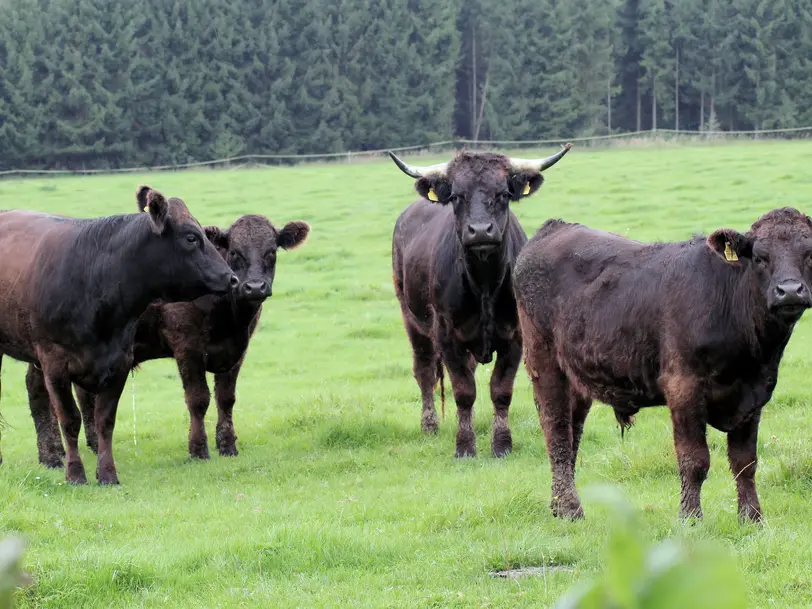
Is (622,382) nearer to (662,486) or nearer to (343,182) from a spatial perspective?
(662,486)

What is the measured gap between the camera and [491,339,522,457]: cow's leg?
8875 millimetres

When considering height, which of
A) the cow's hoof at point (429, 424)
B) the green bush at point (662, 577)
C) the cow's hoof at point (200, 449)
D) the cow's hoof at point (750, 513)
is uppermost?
the green bush at point (662, 577)

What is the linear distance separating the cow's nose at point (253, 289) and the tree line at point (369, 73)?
46.8 metres

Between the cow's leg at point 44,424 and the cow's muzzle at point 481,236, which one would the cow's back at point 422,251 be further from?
the cow's leg at point 44,424

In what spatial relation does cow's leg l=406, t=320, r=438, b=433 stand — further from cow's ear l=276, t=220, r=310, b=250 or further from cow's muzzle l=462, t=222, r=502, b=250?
cow's muzzle l=462, t=222, r=502, b=250

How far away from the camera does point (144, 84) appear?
5594 cm

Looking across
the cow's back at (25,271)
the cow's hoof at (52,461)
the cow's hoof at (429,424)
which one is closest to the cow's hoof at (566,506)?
the cow's hoof at (429,424)

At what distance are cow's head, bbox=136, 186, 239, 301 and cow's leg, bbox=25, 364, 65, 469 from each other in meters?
1.81

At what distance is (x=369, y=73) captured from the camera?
61969 mm

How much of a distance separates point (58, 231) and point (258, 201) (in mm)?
21513

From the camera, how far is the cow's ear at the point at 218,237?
31.8 ft

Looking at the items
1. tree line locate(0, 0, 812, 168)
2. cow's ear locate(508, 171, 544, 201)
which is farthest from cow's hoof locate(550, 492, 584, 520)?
tree line locate(0, 0, 812, 168)

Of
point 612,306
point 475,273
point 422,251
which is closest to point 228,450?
point 422,251

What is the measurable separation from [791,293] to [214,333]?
558 cm
